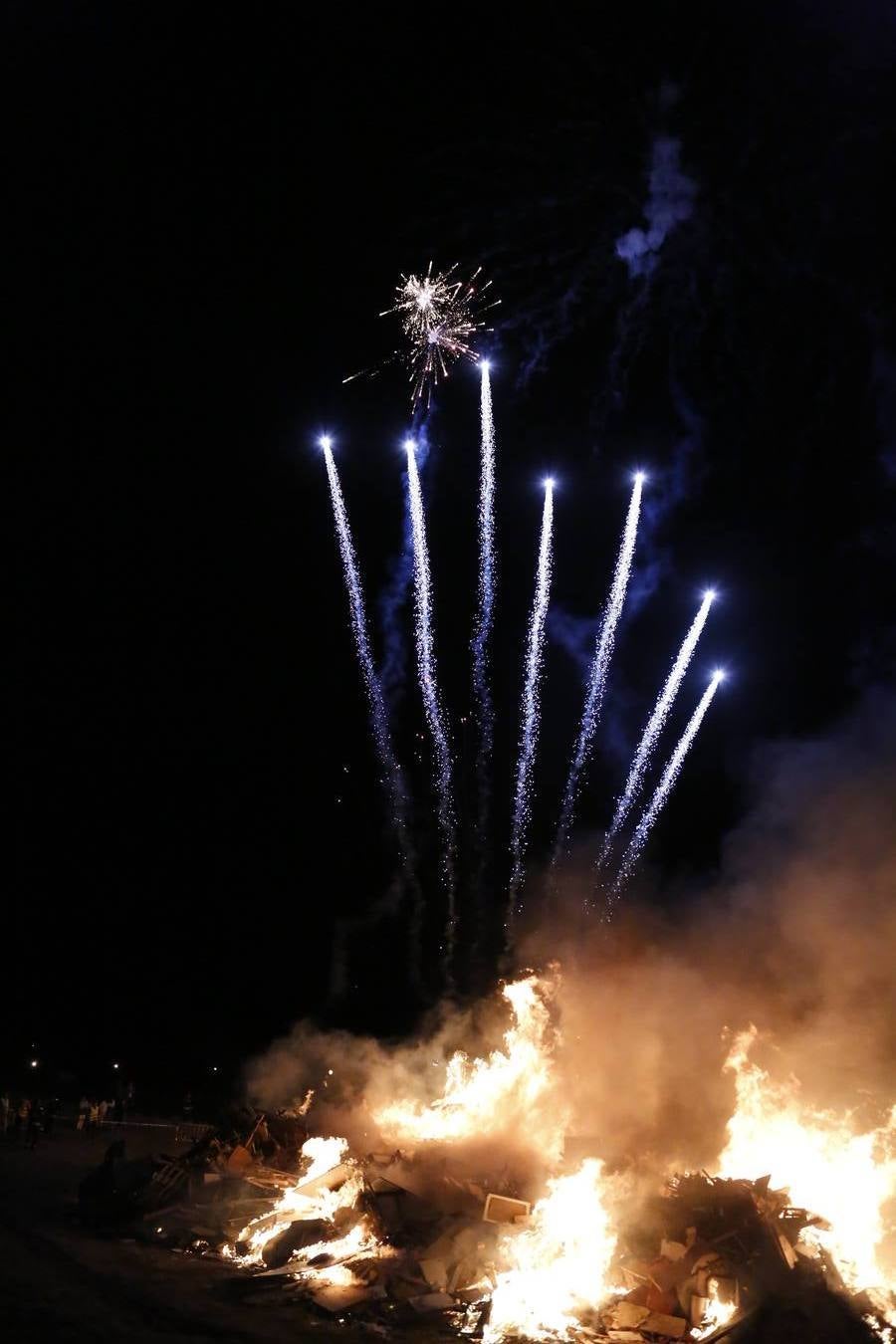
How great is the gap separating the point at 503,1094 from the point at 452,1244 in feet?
25.6

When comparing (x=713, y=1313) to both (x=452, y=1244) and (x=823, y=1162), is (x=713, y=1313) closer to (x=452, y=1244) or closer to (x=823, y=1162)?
(x=452, y=1244)

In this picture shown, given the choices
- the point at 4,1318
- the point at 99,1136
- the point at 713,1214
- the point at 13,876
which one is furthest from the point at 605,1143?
the point at 13,876

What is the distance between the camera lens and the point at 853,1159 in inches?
608

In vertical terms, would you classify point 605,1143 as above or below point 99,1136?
below

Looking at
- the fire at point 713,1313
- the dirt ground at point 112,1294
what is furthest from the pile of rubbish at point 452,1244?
the dirt ground at point 112,1294

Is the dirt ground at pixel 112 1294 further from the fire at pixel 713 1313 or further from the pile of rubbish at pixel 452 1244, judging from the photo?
the fire at pixel 713 1313

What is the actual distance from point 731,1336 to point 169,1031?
35637 millimetres

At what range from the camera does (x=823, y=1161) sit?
52.1ft

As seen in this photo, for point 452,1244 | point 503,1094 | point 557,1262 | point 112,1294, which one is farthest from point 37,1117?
point 557,1262

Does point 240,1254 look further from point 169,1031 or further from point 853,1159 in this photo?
point 169,1031

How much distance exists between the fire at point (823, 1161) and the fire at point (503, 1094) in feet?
12.2

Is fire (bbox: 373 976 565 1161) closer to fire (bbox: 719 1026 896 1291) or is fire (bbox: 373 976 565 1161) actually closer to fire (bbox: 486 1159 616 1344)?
Result: fire (bbox: 486 1159 616 1344)

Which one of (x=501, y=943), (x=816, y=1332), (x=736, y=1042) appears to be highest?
(x=501, y=943)

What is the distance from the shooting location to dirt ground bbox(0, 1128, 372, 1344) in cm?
1099
